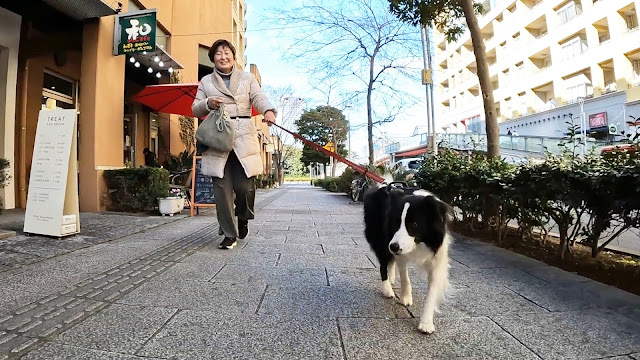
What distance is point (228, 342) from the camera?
1.92 metres

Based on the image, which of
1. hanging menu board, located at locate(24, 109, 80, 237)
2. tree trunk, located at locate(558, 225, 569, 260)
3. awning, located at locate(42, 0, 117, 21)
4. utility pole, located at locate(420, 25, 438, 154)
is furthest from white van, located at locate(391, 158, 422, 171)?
awning, located at locate(42, 0, 117, 21)

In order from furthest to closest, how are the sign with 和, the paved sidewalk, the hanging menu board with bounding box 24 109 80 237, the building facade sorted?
the sign with 和
the building facade
the hanging menu board with bounding box 24 109 80 237
the paved sidewalk

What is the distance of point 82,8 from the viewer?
21.4 feet

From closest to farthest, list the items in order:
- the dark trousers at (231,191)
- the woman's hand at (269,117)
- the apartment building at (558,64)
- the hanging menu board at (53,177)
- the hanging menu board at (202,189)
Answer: the woman's hand at (269,117), the dark trousers at (231,191), the hanging menu board at (53,177), the hanging menu board at (202,189), the apartment building at (558,64)

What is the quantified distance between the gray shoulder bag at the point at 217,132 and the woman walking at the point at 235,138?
15 centimetres

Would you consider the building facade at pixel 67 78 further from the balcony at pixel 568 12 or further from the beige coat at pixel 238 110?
the balcony at pixel 568 12

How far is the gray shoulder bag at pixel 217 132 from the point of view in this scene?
148 inches

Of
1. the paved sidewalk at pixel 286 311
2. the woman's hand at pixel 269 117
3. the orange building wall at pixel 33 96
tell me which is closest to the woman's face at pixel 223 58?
the woman's hand at pixel 269 117

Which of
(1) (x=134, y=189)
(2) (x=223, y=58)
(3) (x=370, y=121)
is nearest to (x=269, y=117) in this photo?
(2) (x=223, y=58)

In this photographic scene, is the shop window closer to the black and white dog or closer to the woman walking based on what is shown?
the woman walking

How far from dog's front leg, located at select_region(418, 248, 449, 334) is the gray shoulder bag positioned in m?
2.41

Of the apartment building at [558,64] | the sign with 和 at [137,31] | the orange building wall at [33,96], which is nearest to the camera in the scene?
the sign with 和 at [137,31]

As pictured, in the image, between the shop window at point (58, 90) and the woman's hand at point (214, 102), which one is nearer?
the woman's hand at point (214, 102)

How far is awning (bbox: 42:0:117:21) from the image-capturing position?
6.26m
